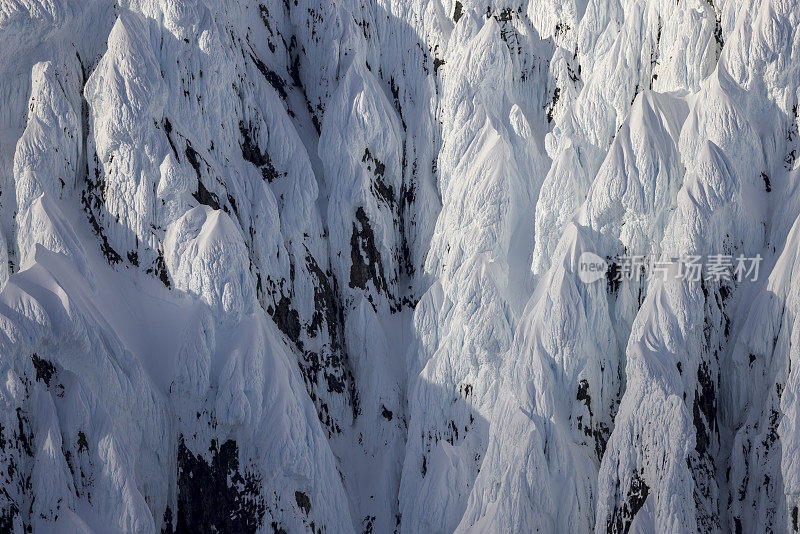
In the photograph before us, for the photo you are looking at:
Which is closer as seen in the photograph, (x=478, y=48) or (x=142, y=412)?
(x=142, y=412)

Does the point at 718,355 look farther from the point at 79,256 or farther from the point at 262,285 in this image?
the point at 79,256

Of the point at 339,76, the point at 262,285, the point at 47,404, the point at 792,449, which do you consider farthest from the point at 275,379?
the point at 792,449

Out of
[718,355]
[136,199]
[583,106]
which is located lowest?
[718,355]

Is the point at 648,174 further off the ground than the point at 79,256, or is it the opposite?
the point at 648,174

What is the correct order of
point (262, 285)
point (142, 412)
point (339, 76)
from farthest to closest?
point (339, 76)
point (262, 285)
point (142, 412)

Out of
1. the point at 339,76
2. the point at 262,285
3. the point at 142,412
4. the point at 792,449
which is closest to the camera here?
the point at 792,449

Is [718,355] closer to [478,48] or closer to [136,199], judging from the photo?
[478,48]
